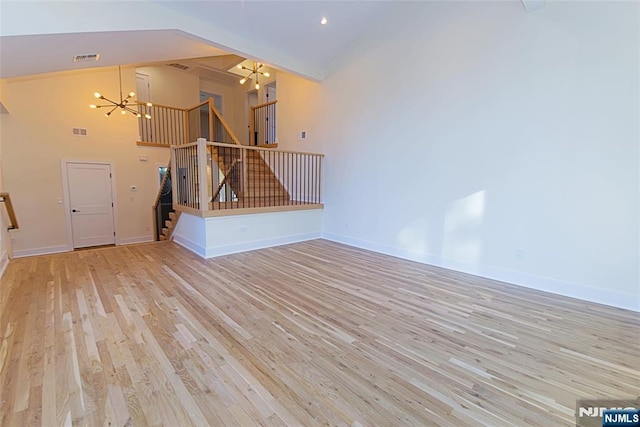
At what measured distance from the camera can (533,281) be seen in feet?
11.2

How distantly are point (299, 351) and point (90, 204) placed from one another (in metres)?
8.20

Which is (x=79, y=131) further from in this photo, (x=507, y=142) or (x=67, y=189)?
(x=507, y=142)

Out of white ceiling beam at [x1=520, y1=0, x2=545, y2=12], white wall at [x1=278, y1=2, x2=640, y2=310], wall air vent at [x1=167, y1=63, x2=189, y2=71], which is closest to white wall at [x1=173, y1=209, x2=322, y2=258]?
white wall at [x1=278, y1=2, x2=640, y2=310]

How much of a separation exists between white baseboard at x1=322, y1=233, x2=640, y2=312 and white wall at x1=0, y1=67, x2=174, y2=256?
762cm

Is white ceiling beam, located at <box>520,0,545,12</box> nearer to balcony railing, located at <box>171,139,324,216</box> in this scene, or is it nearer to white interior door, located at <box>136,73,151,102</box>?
balcony railing, located at <box>171,139,324,216</box>

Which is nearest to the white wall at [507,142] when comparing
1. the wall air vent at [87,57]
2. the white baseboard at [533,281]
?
the white baseboard at [533,281]

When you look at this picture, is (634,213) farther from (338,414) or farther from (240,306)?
(240,306)

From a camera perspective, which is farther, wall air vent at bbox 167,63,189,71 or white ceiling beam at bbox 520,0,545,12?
wall air vent at bbox 167,63,189,71

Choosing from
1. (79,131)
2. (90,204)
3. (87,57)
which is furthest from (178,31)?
(90,204)

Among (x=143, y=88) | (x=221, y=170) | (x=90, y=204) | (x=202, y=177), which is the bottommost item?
(x=90, y=204)

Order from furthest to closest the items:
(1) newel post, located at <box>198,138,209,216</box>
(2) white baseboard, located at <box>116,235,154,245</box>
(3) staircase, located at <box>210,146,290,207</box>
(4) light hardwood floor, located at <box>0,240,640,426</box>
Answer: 1. (2) white baseboard, located at <box>116,235,154,245</box>
2. (3) staircase, located at <box>210,146,290,207</box>
3. (1) newel post, located at <box>198,138,209,216</box>
4. (4) light hardwood floor, located at <box>0,240,640,426</box>

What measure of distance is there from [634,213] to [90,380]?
4738mm

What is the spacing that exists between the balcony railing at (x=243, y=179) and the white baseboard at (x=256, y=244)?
0.57 meters

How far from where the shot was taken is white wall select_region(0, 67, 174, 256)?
21.0 feet
